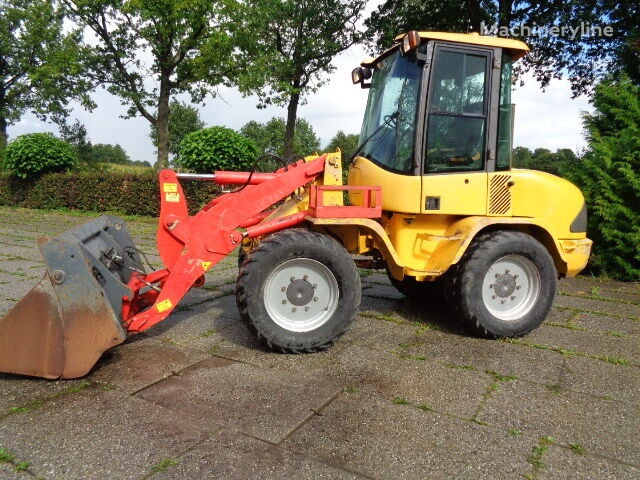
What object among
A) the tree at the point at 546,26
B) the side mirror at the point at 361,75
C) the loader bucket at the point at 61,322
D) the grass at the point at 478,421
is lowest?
the grass at the point at 478,421

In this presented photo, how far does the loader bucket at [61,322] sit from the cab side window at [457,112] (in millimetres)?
2675

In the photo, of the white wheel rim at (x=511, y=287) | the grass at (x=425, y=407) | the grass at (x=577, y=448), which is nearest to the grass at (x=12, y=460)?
the grass at (x=425, y=407)

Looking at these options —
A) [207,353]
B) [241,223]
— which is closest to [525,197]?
[241,223]

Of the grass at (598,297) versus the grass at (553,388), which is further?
the grass at (598,297)

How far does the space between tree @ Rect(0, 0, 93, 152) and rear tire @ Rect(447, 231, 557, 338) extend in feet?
75.0

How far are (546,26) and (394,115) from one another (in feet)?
52.8

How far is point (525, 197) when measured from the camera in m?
4.36

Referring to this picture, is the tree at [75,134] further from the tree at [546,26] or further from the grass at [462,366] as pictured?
the grass at [462,366]

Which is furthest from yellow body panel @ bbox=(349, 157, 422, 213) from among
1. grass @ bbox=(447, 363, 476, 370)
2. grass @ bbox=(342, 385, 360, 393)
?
grass @ bbox=(342, 385, 360, 393)

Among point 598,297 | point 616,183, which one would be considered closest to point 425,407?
point 598,297

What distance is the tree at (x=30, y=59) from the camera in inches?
909

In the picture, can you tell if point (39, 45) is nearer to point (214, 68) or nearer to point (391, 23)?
point (214, 68)

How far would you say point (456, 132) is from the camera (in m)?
4.19

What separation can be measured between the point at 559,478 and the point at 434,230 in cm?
235
